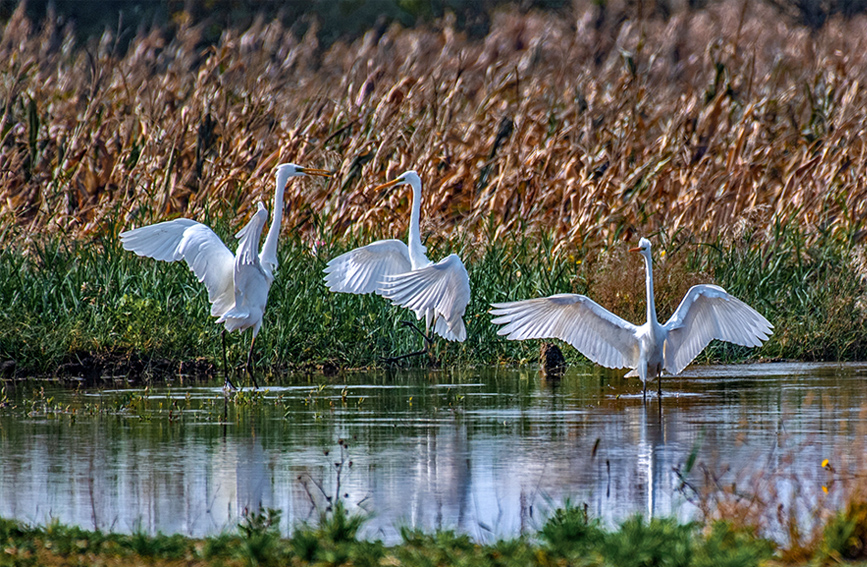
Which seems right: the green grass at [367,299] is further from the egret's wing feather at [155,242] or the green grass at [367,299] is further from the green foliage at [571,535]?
the green foliage at [571,535]

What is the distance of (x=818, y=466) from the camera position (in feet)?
23.7

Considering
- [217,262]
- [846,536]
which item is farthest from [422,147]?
[846,536]

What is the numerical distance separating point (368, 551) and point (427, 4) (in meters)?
42.7

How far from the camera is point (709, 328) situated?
11.5m

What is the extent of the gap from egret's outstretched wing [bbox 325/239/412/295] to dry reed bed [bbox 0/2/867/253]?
1820 mm

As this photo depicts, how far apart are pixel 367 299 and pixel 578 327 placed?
11.3ft

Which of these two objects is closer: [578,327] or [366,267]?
[578,327]

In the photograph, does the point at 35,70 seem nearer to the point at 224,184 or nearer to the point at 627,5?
the point at 224,184

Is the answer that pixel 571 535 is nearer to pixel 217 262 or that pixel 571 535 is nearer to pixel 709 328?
pixel 709 328

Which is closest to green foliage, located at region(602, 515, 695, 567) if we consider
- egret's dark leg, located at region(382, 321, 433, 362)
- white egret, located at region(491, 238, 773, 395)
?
white egret, located at region(491, 238, 773, 395)

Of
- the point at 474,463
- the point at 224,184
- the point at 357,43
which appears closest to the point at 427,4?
the point at 357,43

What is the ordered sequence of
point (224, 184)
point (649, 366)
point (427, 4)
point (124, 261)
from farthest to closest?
point (427, 4) → point (224, 184) → point (124, 261) → point (649, 366)

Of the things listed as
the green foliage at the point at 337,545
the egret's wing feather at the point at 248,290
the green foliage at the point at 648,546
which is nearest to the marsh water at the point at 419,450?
the green foliage at the point at 337,545

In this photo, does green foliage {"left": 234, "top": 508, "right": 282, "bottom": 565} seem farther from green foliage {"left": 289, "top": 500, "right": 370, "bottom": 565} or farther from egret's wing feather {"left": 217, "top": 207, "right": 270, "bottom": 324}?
egret's wing feather {"left": 217, "top": 207, "right": 270, "bottom": 324}
